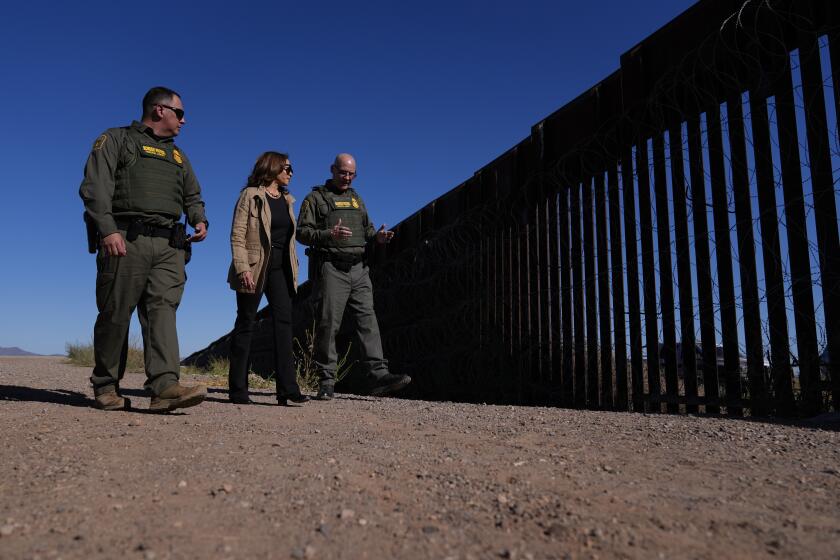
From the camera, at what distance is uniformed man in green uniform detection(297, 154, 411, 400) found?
500 centimetres

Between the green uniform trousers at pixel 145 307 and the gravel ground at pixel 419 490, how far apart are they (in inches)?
16.5

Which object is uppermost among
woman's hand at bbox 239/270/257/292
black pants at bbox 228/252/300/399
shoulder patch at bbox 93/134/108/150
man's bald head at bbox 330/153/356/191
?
man's bald head at bbox 330/153/356/191

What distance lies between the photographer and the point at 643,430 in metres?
2.94

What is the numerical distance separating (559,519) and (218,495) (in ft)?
3.33

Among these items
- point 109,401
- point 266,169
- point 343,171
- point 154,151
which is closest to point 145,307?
point 109,401

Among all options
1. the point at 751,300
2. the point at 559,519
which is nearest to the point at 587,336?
the point at 751,300

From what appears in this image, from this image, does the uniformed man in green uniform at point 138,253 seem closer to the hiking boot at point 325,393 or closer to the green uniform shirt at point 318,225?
the green uniform shirt at point 318,225

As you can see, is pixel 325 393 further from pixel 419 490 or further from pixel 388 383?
pixel 419 490

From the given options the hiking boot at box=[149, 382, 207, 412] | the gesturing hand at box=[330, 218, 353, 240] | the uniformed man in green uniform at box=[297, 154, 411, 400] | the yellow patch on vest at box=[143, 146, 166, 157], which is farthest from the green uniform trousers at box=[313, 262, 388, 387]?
the yellow patch on vest at box=[143, 146, 166, 157]

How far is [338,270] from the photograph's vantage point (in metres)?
5.09

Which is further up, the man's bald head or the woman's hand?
the man's bald head

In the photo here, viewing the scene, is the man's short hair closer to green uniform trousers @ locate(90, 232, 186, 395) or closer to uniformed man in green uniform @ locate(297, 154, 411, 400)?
green uniform trousers @ locate(90, 232, 186, 395)

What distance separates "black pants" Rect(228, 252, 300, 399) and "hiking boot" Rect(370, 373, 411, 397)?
68 centimetres

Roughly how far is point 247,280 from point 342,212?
1164 millimetres
